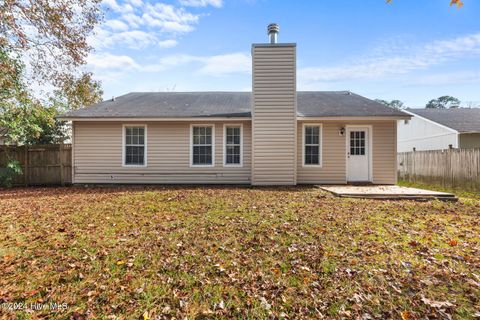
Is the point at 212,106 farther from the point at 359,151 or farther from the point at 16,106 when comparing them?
the point at 16,106

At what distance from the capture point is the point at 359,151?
10.6 m

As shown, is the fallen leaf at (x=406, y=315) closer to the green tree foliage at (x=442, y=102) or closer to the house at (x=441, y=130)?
the house at (x=441, y=130)

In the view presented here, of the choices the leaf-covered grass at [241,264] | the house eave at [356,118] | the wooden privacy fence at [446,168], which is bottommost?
the leaf-covered grass at [241,264]

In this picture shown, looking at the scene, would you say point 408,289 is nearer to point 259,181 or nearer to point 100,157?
point 259,181

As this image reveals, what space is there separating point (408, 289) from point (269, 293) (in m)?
1.47

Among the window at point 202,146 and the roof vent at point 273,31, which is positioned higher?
the roof vent at point 273,31

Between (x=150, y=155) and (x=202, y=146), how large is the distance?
2196 mm

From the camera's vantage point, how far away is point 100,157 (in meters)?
11.0

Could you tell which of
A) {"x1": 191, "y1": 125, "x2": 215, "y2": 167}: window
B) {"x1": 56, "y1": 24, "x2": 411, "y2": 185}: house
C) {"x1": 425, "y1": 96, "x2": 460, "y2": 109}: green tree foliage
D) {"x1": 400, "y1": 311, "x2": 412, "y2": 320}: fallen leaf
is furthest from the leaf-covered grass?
{"x1": 425, "y1": 96, "x2": 460, "y2": 109}: green tree foliage

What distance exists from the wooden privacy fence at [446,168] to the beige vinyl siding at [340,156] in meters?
2.60

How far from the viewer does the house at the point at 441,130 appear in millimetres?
17172

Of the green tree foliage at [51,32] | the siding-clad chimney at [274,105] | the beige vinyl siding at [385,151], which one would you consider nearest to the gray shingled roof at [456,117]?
the beige vinyl siding at [385,151]

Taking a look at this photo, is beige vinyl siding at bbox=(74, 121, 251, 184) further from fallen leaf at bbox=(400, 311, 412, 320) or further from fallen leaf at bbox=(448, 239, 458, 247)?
fallen leaf at bbox=(400, 311, 412, 320)

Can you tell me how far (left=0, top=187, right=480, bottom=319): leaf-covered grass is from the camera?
2.50m
